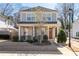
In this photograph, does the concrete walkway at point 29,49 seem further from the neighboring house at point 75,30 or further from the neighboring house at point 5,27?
the neighboring house at point 75,30

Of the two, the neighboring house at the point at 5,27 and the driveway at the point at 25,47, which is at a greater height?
the neighboring house at the point at 5,27

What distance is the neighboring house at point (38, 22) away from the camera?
36.0ft

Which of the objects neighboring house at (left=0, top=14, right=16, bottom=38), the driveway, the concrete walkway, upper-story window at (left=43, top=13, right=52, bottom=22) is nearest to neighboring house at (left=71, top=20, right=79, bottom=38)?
the concrete walkway

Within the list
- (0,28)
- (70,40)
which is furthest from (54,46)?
(0,28)

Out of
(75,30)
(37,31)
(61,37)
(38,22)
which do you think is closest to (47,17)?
(38,22)

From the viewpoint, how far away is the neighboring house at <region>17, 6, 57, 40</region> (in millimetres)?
10961

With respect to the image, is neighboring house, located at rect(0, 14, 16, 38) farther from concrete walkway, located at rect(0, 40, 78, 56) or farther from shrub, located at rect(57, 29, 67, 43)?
shrub, located at rect(57, 29, 67, 43)

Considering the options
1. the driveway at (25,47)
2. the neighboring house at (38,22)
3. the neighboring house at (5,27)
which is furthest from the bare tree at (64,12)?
the neighboring house at (5,27)

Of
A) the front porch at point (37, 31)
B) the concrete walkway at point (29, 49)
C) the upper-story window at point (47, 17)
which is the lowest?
the concrete walkway at point (29, 49)

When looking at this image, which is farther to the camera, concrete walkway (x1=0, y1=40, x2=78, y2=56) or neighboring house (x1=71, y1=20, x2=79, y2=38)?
neighboring house (x1=71, y1=20, x2=79, y2=38)

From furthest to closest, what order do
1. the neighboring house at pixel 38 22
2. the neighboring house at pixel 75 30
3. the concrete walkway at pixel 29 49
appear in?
the neighboring house at pixel 75 30 → the neighboring house at pixel 38 22 → the concrete walkway at pixel 29 49

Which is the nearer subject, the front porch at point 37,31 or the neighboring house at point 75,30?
the front porch at point 37,31

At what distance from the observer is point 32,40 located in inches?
432

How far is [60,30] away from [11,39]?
2595mm
